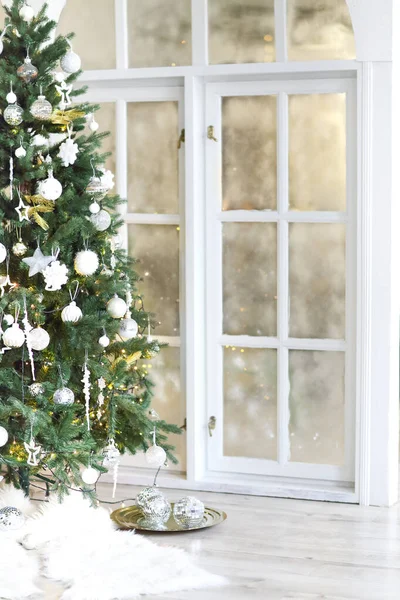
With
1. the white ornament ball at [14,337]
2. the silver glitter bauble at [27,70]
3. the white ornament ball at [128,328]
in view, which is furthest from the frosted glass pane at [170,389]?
the silver glitter bauble at [27,70]

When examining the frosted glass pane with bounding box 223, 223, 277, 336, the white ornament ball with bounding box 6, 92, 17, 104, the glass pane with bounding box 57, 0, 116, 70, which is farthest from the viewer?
the glass pane with bounding box 57, 0, 116, 70

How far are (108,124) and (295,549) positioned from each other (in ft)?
7.16

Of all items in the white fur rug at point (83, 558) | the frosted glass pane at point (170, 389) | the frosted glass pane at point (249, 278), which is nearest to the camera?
the white fur rug at point (83, 558)

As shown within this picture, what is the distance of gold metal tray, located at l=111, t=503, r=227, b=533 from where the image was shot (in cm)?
402

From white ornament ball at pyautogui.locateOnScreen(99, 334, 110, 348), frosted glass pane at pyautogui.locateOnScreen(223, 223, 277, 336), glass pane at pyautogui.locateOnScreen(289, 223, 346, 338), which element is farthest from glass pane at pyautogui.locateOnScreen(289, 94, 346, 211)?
white ornament ball at pyautogui.locateOnScreen(99, 334, 110, 348)

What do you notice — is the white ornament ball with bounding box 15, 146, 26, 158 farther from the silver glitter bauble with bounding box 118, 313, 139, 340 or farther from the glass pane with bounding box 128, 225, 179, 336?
the glass pane with bounding box 128, 225, 179, 336

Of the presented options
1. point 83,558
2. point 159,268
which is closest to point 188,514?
point 83,558

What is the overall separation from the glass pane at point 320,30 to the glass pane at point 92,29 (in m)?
0.85

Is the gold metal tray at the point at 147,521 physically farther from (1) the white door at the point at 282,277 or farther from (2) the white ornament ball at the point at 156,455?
(1) the white door at the point at 282,277

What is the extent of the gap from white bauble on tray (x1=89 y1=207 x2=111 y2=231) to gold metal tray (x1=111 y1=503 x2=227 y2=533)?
118cm

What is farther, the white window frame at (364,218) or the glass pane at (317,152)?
the glass pane at (317,152)

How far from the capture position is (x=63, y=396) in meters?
3.63

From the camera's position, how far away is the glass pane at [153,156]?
478 cm

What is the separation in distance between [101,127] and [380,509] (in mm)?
2160
